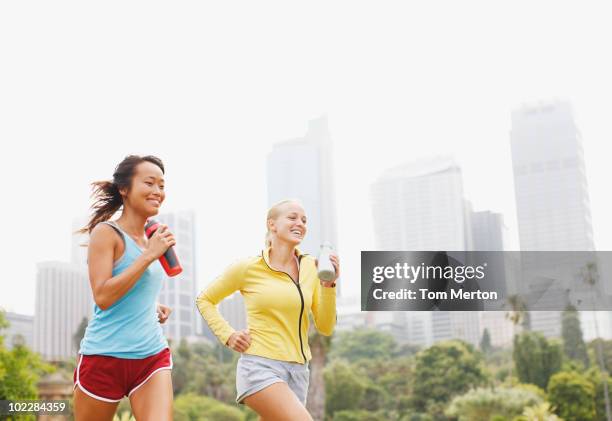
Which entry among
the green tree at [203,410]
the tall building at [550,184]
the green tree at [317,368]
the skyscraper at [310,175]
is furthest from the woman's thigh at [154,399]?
the skyscraper at [310,175]

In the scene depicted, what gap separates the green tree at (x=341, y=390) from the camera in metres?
33.9

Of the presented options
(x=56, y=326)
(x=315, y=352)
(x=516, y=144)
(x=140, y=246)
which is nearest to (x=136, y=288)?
(x=140, y=246)

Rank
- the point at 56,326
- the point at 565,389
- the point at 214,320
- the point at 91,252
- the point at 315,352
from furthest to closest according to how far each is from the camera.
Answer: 1. the point at 56,326
2. the point at 565,389
3. the point at 315,352
4. the point at 214,320
5. the point at 91,252

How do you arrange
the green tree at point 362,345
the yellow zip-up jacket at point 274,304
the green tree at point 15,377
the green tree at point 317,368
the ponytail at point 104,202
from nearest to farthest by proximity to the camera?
the ponytail at point 104,202
the yellow zip-up jacket at point 274,304
the green tree at point 15,377
the green tree at point 317,368
the green tree at point 362,345

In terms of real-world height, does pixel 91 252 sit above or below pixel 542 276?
below

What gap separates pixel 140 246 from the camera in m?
3.27

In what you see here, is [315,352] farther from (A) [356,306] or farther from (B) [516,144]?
(B) [516,144]

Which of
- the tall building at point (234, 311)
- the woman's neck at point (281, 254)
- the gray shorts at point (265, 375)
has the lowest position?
the gray shorts at point (265, 375)

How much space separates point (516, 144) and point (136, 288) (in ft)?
206

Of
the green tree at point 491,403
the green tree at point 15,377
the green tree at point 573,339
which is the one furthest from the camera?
the green tree at point 573,339

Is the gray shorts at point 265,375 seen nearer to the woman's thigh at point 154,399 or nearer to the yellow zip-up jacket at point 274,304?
the yellow zip-up jacket at point 274,304

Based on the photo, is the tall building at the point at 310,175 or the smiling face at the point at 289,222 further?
the tall building at the point at 310,175

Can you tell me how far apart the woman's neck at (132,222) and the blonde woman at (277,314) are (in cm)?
62

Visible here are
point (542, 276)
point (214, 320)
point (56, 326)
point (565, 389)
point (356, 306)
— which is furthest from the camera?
point (356, 306)
